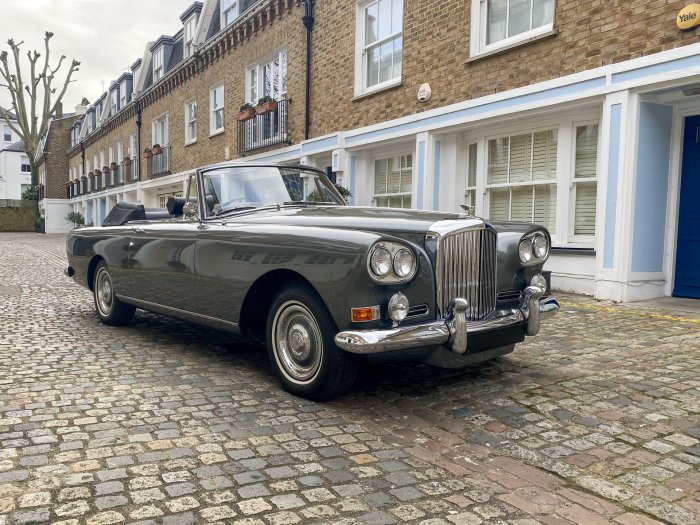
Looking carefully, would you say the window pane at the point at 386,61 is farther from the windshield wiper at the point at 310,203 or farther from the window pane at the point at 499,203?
the windshield wiper at the point at 310,203

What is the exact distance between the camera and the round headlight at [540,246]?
3.86 meters

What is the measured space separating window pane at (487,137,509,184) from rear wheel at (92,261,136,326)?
5578mm

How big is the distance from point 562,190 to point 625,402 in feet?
16.0

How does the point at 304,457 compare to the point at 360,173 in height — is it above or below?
below

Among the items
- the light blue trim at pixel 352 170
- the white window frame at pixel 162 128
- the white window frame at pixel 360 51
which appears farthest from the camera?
the white window frame at pixel 162 128

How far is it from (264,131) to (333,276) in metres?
12.2

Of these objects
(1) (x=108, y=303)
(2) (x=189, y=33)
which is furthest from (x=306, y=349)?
(2) (x=189, y=33)

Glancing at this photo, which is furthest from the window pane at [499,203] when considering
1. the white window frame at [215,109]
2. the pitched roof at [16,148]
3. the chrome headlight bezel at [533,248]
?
the pitched roof at [16,148]

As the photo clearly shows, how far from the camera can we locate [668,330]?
208 inches

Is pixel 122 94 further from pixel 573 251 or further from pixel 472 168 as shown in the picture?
pixel 573 251

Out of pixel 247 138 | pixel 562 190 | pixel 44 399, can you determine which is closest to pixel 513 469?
pixel 44 399

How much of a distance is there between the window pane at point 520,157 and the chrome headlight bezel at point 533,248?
473 centimetres

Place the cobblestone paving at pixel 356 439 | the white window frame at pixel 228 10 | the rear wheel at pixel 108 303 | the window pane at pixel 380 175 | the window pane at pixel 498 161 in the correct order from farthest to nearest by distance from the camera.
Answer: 1. the white window frame at pixel 228 10
2. the window pane at pixel 380 175
3. the window pane at pixel 498 161
4. the rear wheel at pixel 108 303
5. the cobblestone paving at pixel 356 439

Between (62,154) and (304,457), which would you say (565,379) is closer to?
(304,457)
